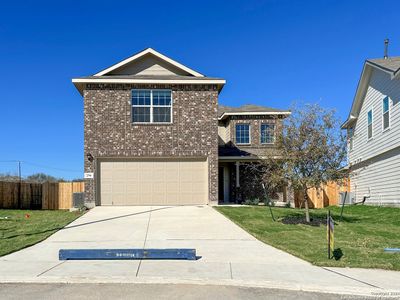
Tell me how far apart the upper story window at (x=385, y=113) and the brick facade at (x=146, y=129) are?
27.2 ft

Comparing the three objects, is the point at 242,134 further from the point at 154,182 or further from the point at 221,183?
the point at 154,182

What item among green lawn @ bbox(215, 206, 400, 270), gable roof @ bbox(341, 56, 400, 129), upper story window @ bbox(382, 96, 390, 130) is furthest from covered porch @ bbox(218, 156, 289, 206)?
upper story window @ bbox(382, 96, 390, 130)

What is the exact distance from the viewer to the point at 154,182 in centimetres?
2117

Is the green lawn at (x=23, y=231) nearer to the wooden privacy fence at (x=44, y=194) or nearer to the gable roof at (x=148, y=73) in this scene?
the gable roof at (x=148, y=73)

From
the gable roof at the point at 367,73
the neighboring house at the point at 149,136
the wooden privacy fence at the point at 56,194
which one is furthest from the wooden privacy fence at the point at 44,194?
the gable roof at the point at 367,73

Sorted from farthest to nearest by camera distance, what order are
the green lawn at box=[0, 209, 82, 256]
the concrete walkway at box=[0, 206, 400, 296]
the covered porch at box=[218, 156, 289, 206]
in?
1. the covered porch at box=[218, 156, 289, 206]
2. the green lawn at box=[0, 209, 82, 256]
3. the concrete walkway at box=[0, 206, 400, 296]

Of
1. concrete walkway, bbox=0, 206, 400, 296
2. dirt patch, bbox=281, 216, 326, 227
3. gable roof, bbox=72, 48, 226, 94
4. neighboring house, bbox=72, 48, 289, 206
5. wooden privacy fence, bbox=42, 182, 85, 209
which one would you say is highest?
gable roof, bbox=72, 48, 226, 94

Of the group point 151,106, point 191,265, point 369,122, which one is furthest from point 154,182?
point 191,265

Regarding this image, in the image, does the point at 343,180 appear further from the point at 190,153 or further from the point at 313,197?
the point at 313,197

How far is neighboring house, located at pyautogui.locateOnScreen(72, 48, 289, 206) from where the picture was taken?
2086cm

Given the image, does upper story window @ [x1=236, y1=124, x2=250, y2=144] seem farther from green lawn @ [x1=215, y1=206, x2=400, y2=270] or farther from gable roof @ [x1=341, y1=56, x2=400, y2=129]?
green lawn @ [x1=215, y1=206, x2=400, y2=270]

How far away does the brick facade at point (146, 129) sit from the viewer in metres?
20.8

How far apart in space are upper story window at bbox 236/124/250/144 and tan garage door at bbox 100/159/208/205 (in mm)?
5659

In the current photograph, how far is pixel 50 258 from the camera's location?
9.44m
